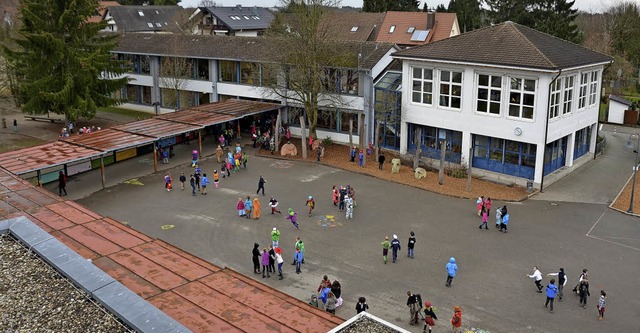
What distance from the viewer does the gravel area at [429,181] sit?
28234 millimetres

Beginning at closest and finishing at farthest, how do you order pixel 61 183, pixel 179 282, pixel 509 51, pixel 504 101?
pixel 179 282, pixel 61 183, pixel 509 51, pixel 504 101

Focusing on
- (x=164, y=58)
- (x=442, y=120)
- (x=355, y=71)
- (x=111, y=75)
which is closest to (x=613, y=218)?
(x=442, y=120)

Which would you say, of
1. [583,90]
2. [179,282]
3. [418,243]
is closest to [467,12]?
[583,90]

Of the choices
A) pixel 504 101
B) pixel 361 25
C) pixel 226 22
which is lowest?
pixel 504 101

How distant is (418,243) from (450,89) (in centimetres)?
1247

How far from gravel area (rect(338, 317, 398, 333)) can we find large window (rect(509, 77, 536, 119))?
20562 mm

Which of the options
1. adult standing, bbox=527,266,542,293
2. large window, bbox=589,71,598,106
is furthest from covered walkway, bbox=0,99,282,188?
Result: adult standing, bbox=527,266,542,293

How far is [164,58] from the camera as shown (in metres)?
47.0

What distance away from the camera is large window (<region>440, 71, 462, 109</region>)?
31.4m

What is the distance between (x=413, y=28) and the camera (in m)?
57.1

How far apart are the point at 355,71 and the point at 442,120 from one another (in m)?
7.29

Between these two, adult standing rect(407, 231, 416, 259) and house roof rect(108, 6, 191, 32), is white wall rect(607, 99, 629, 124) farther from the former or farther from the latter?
house roof rect(108, 6, 191, 32)

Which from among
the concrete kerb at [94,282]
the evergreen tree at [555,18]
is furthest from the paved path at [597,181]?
the concrete kerb at [94,282]

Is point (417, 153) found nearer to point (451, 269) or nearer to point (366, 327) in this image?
point (451, 269)
